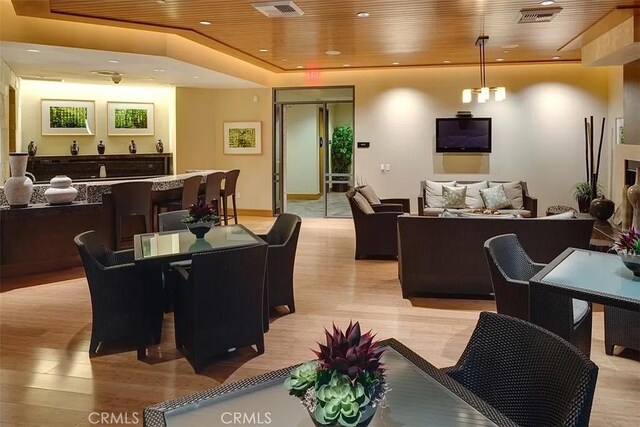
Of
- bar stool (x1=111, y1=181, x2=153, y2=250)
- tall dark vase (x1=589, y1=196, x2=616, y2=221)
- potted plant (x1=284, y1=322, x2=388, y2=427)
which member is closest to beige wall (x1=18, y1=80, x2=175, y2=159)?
bar stool (x1=111, y1=181, x2=153, y2=250)

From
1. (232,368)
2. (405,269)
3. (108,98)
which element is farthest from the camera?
(108,98)

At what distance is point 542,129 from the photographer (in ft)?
32.5

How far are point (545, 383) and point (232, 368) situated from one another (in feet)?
7.76

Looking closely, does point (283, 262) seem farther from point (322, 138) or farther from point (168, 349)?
point (322, 138)

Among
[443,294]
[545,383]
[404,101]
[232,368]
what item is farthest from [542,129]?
[545,383]

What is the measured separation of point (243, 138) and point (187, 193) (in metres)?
4.23

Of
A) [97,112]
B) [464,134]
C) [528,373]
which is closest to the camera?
[528,373]

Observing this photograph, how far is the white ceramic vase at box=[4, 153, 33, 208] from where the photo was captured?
5.45m

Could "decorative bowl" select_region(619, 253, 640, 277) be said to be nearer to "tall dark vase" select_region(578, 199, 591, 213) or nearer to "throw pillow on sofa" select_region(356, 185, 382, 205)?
"throw pillow on sofa" select_region(356, 185, 382, 205)

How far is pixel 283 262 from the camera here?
4.51 m

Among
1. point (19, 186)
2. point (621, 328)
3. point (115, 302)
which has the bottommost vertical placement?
point (621, 328)

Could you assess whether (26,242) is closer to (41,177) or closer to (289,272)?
(289,272)

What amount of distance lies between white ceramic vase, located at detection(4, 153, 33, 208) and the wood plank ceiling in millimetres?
1705

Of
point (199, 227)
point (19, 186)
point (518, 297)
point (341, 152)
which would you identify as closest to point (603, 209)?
point (341, 152)
